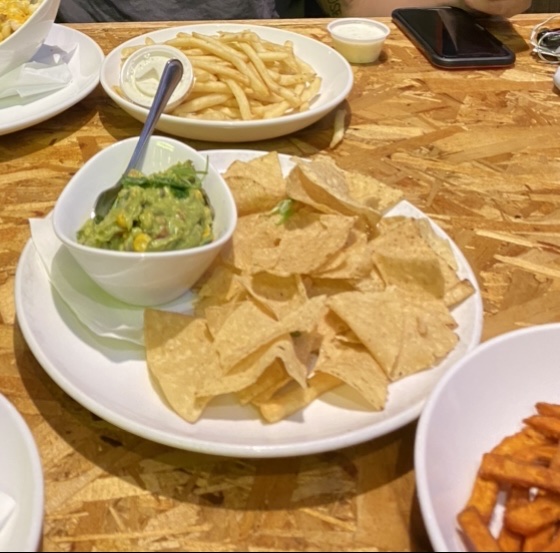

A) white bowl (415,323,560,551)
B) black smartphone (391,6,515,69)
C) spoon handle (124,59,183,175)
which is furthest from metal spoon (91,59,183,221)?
black smartphone (391,6,515,69)

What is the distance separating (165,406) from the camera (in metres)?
0.94

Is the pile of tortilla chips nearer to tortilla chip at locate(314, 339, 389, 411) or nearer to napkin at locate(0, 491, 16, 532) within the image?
tortilla chip at locate(314, 339, 389, 411)

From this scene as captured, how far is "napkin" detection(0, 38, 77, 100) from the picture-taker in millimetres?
1701

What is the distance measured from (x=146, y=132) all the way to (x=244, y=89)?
1.52 ft

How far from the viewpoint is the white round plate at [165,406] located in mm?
871

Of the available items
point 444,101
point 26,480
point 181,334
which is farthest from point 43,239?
point 444,101

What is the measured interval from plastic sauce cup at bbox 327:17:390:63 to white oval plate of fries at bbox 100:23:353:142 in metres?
0.14

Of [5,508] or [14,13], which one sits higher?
[14,13]

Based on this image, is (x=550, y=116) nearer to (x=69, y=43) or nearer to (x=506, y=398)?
(x=506, y=398)

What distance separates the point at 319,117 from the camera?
65.0 inches

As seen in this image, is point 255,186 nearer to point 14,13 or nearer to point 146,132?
point 146,132

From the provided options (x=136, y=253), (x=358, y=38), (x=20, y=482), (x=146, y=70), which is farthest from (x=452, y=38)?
(x=20, y=482)

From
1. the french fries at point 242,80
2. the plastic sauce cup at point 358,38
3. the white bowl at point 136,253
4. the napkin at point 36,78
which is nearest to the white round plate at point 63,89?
the napkin at point 36,78

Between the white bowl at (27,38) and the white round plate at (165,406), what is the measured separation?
2.42 ft
